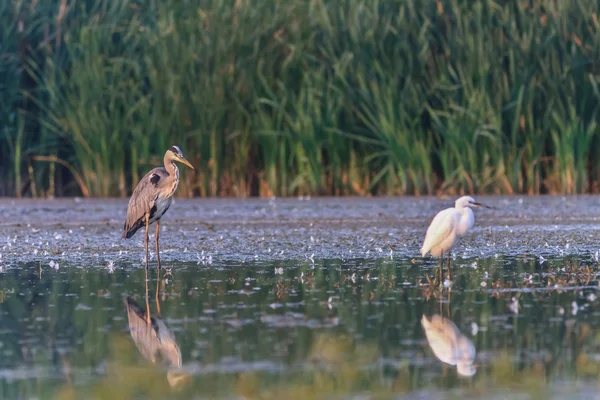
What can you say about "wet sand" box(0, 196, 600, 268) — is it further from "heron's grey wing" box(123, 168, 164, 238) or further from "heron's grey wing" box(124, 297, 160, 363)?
"heron's grey wing" box(124, 297, 160, 363)

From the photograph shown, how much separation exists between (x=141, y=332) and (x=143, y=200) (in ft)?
11.9

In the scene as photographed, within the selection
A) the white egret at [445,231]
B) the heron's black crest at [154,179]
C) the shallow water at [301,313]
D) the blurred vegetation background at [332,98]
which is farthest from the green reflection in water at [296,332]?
the blurred vegetation background at [332,98]

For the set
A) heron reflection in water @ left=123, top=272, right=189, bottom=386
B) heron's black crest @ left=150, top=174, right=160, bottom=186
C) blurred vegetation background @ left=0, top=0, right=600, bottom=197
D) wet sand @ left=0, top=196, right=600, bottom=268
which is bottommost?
heron reflection in water @ left=123, top=272, right=189, bottom=386

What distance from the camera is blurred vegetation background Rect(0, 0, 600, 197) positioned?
1374 centimetres

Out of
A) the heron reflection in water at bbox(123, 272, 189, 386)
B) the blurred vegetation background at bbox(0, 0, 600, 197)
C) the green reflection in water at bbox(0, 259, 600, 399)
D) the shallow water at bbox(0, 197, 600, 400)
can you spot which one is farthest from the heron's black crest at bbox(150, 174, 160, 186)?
the blurred vegetation background at bbox(0, 0, 600, 197)

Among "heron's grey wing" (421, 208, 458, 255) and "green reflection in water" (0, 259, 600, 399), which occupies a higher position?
"heron's grey wing" (421, 208, 458, 255)

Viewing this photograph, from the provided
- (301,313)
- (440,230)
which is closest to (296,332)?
(301,313)

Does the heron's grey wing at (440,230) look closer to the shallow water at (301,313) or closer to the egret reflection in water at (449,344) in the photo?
the shallow water at (301,313)

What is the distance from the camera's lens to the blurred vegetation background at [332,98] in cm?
1374

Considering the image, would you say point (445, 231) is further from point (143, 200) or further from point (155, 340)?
point (155, 340)

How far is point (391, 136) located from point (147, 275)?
226 inches

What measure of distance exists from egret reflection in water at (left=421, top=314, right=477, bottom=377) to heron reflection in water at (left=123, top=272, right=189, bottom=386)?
1.11m

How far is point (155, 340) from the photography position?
19.0 feet

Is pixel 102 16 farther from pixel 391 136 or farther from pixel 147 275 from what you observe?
pixel 147 275
